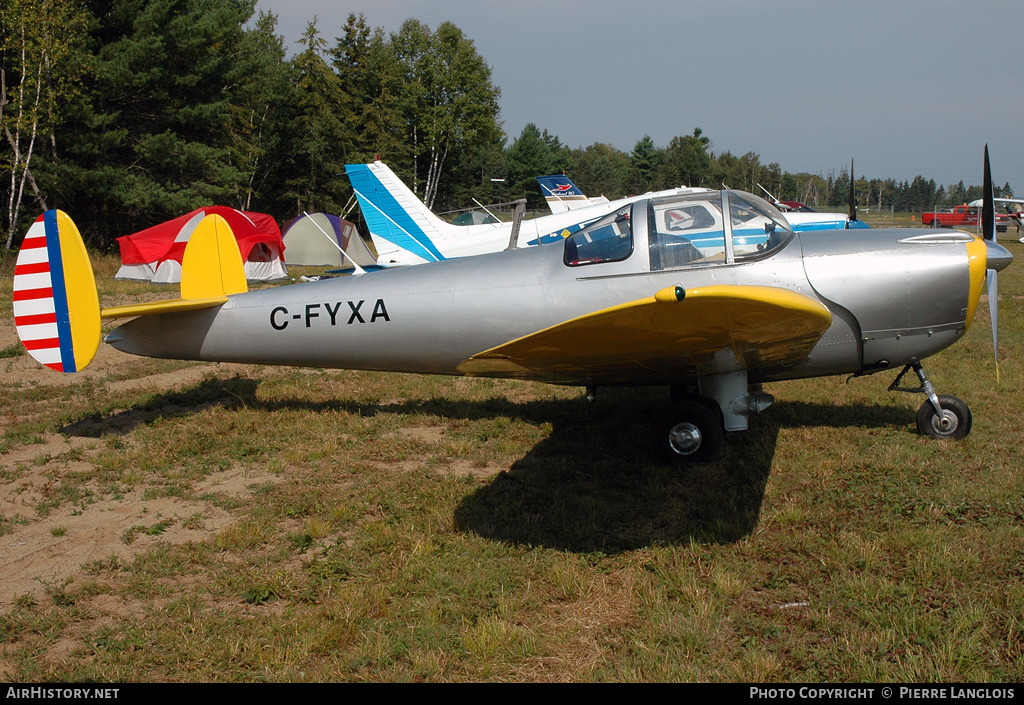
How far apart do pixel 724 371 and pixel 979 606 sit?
2284mm

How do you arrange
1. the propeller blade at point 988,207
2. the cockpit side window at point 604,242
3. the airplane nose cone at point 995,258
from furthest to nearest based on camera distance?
the propeller blade at point 988,207, the airplane nose cone at point 995,258, the cockpit side window at point 604,242

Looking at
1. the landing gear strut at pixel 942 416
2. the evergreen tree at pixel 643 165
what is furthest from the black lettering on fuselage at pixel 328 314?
the evergreen tree at pixel 643 165

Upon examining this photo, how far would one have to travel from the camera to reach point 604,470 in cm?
529

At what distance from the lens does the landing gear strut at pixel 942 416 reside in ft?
18.4

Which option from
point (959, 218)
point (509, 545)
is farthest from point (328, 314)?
point (959, 218)

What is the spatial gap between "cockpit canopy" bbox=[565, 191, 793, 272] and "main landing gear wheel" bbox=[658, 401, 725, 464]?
3.72ft

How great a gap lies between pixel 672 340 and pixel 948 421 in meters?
3.10

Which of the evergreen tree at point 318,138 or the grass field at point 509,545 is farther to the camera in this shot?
the evergreen tree at point 318,138

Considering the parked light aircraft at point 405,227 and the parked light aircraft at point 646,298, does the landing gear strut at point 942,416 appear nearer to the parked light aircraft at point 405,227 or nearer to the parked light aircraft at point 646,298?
the parked light aircraft at point 646,298

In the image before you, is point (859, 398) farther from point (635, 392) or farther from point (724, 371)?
point (724, 371)

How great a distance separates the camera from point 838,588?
3.49m

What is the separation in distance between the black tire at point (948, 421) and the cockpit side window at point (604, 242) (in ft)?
9.86

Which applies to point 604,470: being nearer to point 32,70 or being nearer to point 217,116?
point 32,70
